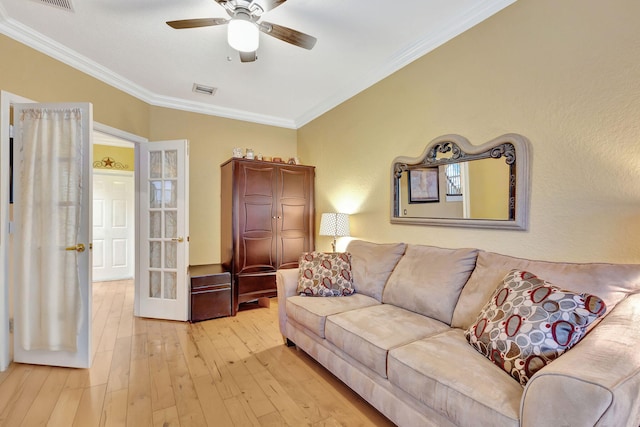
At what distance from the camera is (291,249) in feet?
12.8

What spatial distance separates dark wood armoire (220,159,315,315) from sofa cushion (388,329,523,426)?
2.39 metres

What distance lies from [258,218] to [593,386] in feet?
10.7

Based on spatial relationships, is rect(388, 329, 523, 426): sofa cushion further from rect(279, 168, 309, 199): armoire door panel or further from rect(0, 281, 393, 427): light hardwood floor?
rect(279, 168, 309, 199): armoire door panel

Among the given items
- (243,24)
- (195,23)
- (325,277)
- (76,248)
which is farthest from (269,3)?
(76,248)

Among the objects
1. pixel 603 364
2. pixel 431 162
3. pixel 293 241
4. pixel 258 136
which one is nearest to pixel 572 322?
pixel 603 364

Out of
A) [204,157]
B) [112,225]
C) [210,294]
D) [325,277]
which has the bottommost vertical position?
[210,294]

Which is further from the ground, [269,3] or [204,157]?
[269,3]

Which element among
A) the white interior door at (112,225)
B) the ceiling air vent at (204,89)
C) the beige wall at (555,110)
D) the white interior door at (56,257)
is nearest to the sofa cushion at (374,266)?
the beige wall at (555,110)

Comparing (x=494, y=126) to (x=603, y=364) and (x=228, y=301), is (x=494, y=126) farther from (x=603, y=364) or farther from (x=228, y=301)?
(x=228, y=301)

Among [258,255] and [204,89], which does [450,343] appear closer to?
[258,255]

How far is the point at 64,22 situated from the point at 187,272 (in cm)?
247

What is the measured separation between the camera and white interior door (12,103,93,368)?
2.24 meters

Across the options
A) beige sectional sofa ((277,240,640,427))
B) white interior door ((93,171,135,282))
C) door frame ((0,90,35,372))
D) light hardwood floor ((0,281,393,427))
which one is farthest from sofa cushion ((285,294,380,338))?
white interior door ((93,171,135,282))

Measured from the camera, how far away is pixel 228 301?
3422 millimetres
